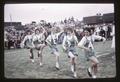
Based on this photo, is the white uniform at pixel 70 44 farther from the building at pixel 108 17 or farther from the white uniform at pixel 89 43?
the building at pixel 108 17

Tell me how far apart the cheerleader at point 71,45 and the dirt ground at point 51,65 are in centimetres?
3

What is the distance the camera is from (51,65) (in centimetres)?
178

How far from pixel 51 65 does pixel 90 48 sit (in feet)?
1.07

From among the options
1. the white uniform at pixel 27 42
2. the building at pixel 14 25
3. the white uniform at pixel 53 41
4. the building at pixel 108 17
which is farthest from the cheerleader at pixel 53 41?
the building at pixel 108 17

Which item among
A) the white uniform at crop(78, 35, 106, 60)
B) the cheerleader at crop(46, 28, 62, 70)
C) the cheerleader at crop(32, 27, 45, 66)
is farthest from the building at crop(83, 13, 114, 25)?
the cheerleader at crop(32, 27, 45, 66)

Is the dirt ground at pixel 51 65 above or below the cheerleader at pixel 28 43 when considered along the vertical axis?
below

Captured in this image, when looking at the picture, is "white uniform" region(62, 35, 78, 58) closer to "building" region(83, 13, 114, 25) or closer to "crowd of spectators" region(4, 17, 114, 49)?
"crowd of spectators" region(4, 17, 114, 49)

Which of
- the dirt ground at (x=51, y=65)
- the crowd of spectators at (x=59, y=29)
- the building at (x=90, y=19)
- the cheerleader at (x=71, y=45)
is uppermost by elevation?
the building at (x=90, y=19)

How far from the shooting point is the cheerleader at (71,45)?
1.76 meters

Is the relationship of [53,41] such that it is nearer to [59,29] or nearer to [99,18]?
[59,29]

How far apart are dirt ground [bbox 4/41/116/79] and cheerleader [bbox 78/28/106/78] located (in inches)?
1.2

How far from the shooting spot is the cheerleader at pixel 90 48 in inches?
69.2

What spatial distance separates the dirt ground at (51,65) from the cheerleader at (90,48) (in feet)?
0.10

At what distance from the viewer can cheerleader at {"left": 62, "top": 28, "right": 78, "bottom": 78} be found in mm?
1765
